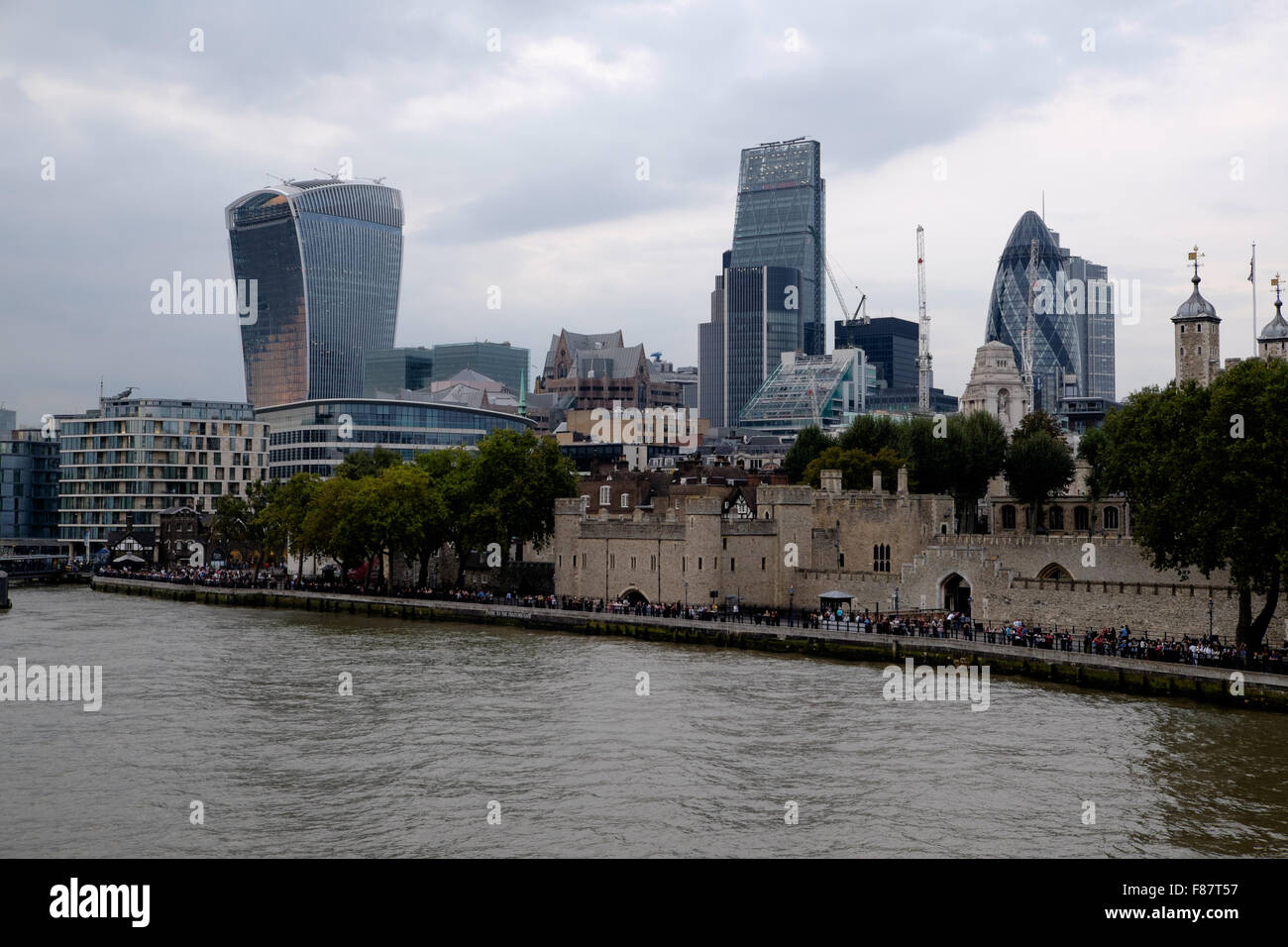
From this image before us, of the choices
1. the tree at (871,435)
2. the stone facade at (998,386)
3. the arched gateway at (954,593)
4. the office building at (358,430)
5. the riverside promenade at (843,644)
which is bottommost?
the riverside promenade at (843,644)

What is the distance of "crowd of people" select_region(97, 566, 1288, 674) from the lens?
44.4 m

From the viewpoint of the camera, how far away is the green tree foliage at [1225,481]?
144 feet

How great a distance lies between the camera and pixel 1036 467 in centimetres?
8312

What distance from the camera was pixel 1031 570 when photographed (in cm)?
6225

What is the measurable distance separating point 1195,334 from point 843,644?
120ft

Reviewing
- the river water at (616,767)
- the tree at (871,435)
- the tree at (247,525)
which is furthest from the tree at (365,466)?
the river water at (616,767)

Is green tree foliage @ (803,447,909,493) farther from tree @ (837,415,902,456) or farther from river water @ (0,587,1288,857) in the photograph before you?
river water @ (0,587,1288,857)

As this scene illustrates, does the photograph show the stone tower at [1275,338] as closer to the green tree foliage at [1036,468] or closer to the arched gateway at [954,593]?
the green tree foliage at [1036,468]

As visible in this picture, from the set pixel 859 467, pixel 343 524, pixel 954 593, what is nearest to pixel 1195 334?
pixel 859 467

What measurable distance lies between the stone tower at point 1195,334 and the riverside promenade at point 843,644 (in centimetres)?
3405

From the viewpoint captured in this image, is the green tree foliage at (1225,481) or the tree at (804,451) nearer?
the green tree foliage at (1225,481)

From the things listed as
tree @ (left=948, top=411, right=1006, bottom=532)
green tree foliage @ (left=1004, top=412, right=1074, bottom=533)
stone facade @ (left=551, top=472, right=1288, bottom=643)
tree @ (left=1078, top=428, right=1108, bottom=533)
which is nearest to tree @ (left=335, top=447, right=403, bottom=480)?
stone facade @ (left=551, top=472, right=1288, bottom=643)
